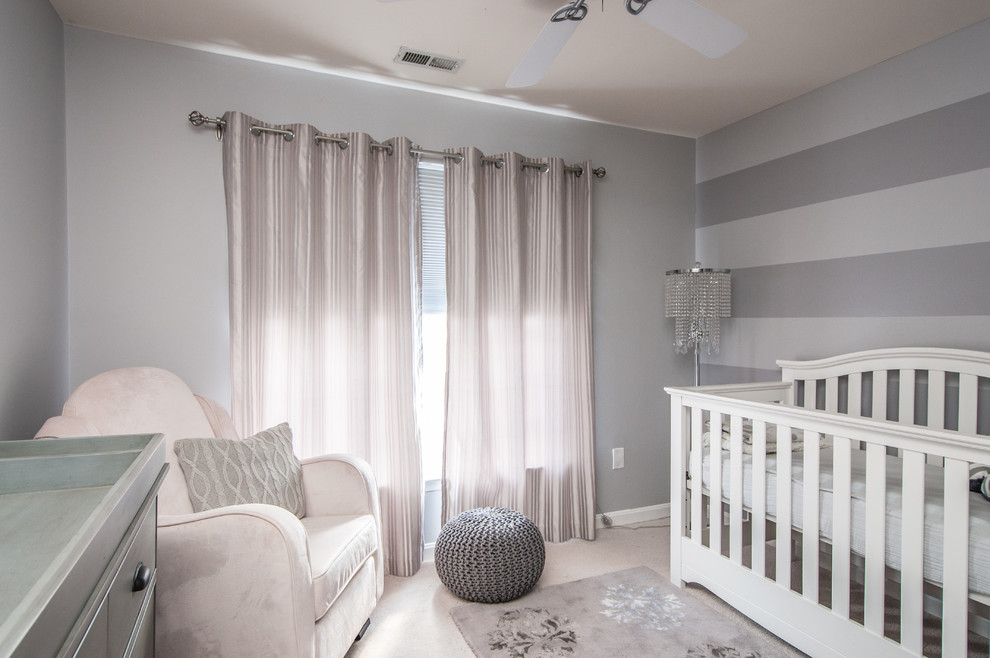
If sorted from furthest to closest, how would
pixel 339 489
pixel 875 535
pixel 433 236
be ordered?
1. pixel 433 236
2. pixel 339 489
3. pixel 875 535

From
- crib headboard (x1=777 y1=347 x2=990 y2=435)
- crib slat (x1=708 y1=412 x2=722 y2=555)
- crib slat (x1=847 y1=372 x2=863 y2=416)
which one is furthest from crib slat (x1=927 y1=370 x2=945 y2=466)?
crib slat (x1=708 y1=412 x2=722 y2=555)

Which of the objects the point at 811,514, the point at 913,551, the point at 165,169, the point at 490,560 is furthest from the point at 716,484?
the point at 165,169

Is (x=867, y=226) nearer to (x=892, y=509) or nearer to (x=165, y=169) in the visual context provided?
(x=892, y=509)

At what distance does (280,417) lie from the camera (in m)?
2.41

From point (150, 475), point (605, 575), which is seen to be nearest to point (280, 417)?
point (150, 475)

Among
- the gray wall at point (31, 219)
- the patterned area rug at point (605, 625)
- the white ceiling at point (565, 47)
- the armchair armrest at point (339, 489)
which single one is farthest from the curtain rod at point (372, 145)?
the patterned area rug at point (605, 625)

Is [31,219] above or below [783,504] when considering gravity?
above

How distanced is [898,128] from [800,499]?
5.47ft

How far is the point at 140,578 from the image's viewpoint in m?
0.97

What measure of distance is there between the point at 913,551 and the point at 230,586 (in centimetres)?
186

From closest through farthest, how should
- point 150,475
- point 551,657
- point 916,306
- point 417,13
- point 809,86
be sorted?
point 150,475
point 551,657
point 417,13
point 916,306
point 809,86

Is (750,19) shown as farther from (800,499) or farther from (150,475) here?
(150,475)

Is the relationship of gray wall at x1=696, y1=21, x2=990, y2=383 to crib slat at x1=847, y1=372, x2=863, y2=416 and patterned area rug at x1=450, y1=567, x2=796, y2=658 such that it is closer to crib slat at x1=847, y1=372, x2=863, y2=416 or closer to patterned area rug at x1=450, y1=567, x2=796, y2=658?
crib slat at x1=847, y1=372, x2=863, y2=416

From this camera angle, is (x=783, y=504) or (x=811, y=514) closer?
(x=811, y=514)
